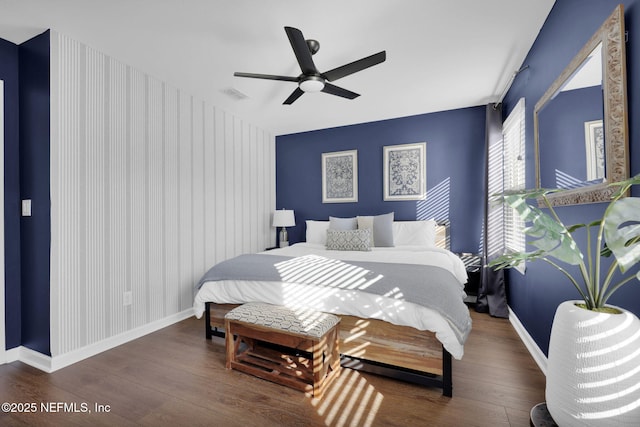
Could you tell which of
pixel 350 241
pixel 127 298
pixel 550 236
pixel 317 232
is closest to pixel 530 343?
pixel 550 236

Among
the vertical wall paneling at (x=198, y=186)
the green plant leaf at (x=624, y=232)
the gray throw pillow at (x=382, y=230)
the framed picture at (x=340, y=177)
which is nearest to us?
the green plant leaf at (x=624, y=232)

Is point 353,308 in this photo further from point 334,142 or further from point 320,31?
point 334,142

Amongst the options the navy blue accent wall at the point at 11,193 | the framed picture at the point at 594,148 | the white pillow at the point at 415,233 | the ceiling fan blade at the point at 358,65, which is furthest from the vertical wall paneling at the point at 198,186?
the framed picture at the point at 594,148

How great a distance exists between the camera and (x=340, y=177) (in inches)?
181

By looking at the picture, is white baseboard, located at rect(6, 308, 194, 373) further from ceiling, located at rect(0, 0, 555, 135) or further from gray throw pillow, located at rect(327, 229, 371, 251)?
ceiling, located at rect(0, 0, 555, 135)

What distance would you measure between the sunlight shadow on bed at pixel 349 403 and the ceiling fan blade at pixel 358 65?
89.5 inches

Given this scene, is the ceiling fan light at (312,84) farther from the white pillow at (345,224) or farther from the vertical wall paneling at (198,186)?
the white pillow at (345,224)

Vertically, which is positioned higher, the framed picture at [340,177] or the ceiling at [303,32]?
the ceiling at [303,32]

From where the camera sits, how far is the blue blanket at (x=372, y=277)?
6.12 feet

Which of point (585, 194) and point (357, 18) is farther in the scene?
point (357, 18)

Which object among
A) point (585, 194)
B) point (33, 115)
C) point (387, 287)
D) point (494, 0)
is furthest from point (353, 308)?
point (33, 115)

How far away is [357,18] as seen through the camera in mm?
2066

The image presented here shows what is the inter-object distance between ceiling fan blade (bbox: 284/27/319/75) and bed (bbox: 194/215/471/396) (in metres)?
1.59

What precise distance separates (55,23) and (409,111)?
12.2 ft
